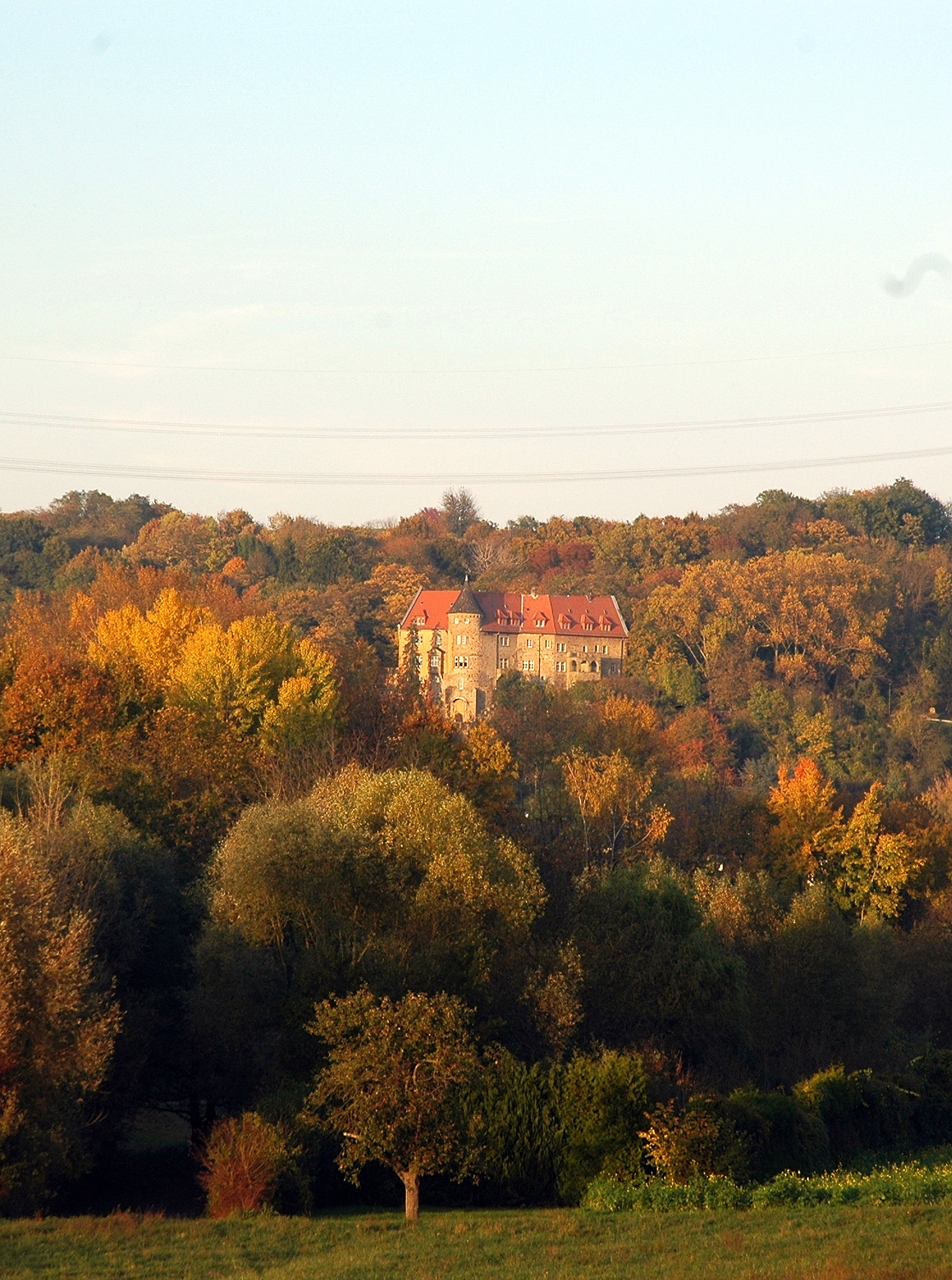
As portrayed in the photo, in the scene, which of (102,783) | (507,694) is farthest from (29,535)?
(102,783)

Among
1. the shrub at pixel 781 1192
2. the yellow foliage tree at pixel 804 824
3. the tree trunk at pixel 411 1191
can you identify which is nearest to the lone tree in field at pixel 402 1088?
the tree trunk at pixel 411 1191

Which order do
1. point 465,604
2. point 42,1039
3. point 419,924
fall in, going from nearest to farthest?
point 42,1039 → point 419,924 → point 465,604

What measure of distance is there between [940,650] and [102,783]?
8834 centimetres

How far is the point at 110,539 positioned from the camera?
5576 inches

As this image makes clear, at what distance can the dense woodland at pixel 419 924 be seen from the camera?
27328mm

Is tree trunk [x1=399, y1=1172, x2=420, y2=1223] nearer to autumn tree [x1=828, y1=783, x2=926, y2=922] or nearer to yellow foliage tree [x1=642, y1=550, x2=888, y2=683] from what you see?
autumn tree [x1=828, y1=783, x2=926, y2=922]

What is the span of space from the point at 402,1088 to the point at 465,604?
312ft

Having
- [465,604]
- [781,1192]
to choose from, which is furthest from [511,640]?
[781,1192]

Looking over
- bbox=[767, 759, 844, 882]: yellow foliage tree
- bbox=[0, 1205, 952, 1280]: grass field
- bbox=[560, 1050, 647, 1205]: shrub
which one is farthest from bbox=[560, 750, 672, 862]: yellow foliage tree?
bbox=[0, 1205, 952, 1280]: grass field

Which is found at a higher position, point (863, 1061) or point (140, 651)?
point (140, 651)

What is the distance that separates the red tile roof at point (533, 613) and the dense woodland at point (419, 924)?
106 ft

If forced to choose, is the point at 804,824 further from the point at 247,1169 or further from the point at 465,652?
the point at 465,652

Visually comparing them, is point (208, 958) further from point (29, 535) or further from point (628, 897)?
point (29, 535)

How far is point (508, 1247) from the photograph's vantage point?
22.0 meters
